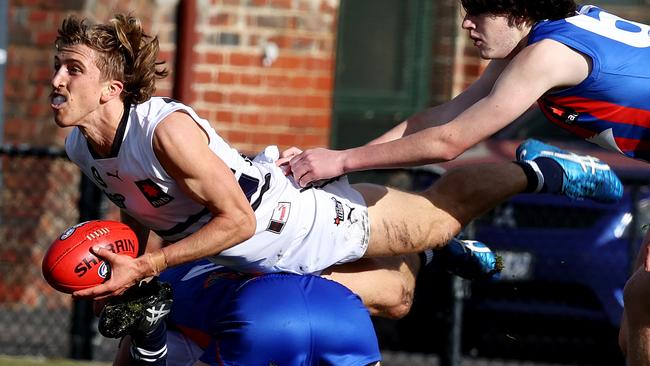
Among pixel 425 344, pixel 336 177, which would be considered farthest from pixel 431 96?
pixel 336 177

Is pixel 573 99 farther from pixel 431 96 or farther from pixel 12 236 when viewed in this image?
pixel 431 96

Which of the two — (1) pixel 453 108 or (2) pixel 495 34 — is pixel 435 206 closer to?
(1) pixel 453 108

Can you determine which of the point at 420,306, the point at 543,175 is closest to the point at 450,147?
the point at 543,175

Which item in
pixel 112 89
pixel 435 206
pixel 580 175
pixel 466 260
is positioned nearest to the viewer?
pixel 112 89

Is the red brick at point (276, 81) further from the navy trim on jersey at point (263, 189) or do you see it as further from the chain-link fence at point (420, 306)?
the navy trim on jersey at point (263, 189)

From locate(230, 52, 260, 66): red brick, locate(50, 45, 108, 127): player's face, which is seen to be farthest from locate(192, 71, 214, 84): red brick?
locate(50, 45, 108, 127): player's face

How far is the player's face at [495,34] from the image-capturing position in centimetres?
570

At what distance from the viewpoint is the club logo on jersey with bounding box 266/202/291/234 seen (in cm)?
582

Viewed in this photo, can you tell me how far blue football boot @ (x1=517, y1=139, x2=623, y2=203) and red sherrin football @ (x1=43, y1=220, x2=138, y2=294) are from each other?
192cm

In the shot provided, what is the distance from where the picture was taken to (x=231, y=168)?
5.71m

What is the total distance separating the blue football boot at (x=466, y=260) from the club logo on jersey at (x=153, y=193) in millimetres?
1514

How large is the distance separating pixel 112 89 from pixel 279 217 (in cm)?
80

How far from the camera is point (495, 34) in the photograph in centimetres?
570

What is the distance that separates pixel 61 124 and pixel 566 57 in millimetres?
1854
